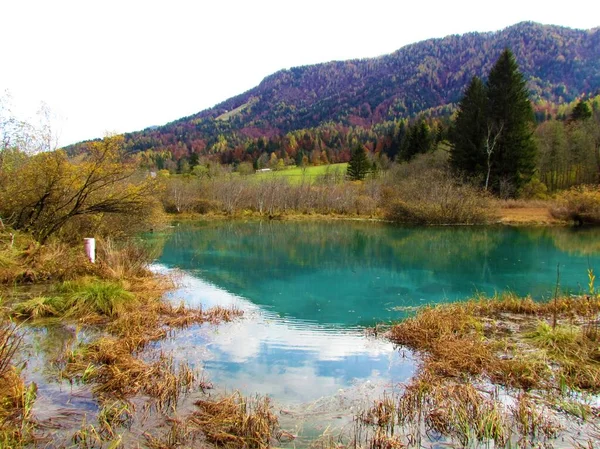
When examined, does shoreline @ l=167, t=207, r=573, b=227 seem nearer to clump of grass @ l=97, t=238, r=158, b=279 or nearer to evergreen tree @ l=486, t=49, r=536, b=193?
evergreen tree @ l=486, t=49, r=536, b=193

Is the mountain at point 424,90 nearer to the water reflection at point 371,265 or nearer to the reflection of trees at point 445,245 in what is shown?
the reflection of trees at point 445,245

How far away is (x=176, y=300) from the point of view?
11266 mm

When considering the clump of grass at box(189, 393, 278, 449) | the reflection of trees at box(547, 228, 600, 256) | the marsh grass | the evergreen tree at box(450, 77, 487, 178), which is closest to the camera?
the clump of grass at box(189, 393, 278, 449)

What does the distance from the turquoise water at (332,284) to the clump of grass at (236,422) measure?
769 mm

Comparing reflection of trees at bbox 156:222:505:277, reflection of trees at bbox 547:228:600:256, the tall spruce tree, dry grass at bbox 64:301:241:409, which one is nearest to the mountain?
the tall spruce tree

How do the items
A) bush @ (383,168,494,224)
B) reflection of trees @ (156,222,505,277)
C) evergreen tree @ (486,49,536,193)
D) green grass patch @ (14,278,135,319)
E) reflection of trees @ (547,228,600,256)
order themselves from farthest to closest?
evergreen tree @ (486,49,536,193) < bush @ (383,168,494,224) < reflection of trees @ (547,228,600,256) < reflection of trees @ (156,222,505,277) < green grass patch @ (14,278,135,319)

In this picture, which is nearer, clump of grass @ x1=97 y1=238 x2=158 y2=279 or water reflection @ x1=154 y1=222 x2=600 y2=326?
clump of grass @ x1=97 y1=238 x2=158 y2=279

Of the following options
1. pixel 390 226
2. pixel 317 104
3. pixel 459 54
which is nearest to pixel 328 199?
pixel 390 226

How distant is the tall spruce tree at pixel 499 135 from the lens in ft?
138

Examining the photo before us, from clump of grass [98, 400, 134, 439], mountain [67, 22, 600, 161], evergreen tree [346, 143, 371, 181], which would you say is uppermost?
mountain [67, 22, 600, 161]

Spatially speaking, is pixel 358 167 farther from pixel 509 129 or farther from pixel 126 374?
pixel 126 374

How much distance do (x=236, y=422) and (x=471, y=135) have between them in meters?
45.1

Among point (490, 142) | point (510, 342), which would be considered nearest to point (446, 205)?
point (490, 142)

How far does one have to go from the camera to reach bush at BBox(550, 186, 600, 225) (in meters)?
33.0
